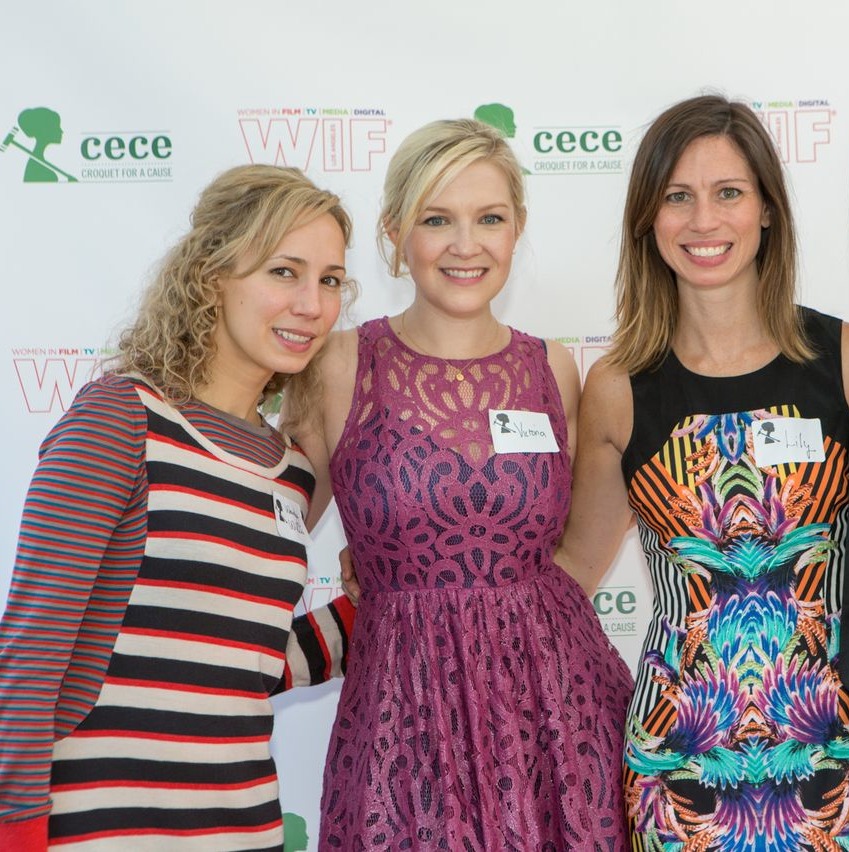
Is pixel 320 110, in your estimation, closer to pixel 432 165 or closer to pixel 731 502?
pixel 432 165

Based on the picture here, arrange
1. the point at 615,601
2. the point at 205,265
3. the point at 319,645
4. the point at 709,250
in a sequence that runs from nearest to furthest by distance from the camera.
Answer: the point at 205,265 → the point at 709,250 → the point at 319,645 → the point at 615,601

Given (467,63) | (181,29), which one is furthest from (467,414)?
(181,29)

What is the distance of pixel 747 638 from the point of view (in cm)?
171

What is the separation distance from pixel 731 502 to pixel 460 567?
1.53 feet

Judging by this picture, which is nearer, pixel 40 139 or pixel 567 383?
pixel 567 383

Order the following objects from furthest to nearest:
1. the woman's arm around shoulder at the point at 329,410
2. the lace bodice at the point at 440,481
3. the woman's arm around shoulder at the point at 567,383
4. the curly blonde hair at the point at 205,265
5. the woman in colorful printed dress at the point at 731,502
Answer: the woman's arm around shoulder at the point at 567,383 < the woman's arm around shoulder at the point at 329,410 < the lace bodice at the point at 440,481 < the woman in colorful printed dress at the point at 731,502 < the curly blonde hair at the point at 205,265

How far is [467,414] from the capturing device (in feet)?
6.07

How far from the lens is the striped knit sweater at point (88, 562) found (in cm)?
129

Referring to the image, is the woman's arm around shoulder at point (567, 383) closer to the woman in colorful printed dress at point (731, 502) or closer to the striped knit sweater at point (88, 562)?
the woman in colorful printed dress at point (731, 502)


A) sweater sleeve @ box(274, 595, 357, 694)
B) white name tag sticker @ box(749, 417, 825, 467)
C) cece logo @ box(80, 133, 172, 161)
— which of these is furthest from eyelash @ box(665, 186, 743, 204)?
cece logo @ box(80, 133, 172, 161)

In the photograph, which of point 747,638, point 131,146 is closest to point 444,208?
point 747,638

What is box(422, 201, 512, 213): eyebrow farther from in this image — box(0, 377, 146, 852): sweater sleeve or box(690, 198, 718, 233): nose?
box(0, 377, 146, 852): sweater sleeve

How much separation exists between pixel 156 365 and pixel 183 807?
633mm

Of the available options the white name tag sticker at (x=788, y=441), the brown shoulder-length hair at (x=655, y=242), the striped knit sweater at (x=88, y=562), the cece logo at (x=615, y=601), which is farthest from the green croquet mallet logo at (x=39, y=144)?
the white name tag sticker at (x=788, y=441)
